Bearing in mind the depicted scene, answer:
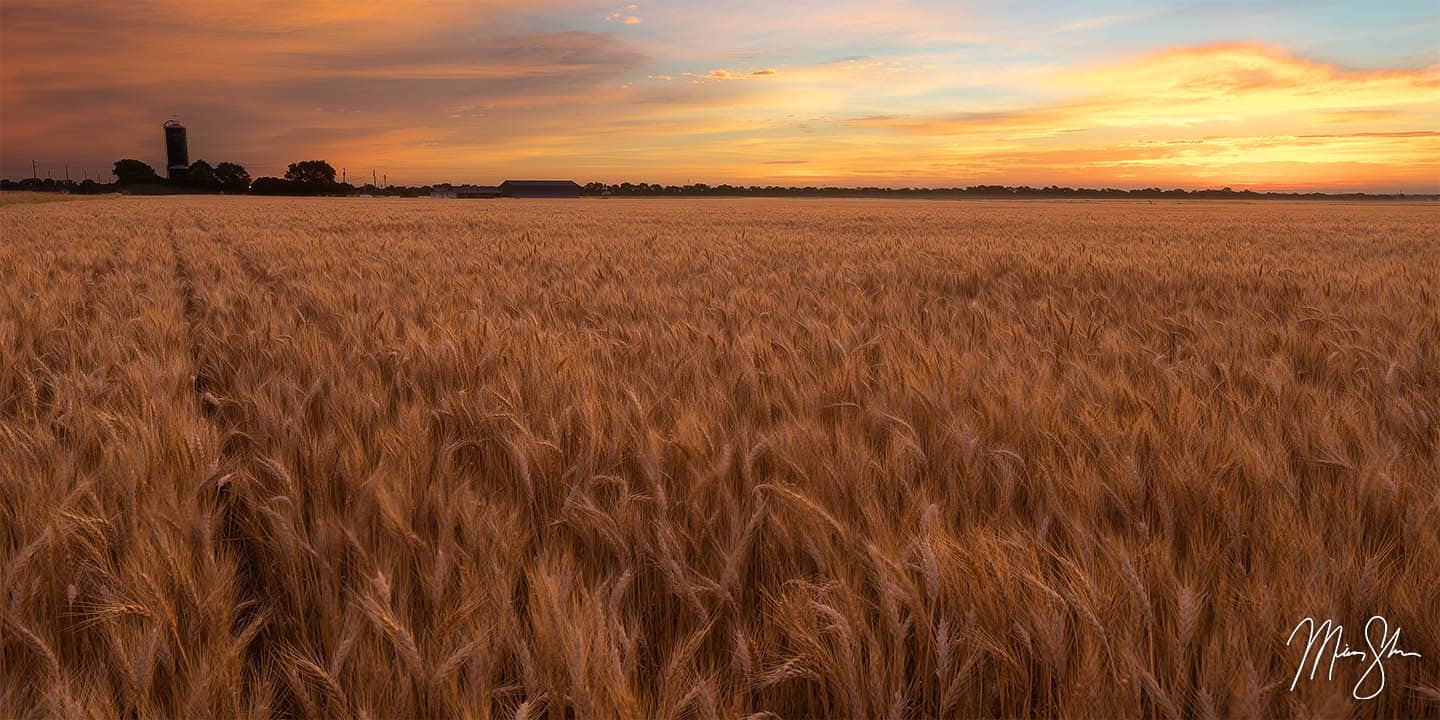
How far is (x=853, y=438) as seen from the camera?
6.73 ft

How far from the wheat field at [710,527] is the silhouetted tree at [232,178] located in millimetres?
117559

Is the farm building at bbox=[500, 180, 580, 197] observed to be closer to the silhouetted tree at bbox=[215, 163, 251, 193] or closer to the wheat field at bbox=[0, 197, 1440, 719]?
the silhouetted tree at bbox=[215, 163, 251, 193]

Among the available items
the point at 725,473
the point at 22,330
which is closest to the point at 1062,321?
the point at 725,473

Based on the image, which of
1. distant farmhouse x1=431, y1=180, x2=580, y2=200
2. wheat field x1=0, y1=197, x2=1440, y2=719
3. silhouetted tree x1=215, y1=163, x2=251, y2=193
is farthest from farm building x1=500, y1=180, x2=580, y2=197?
wheat field x1=0, y1=197, x2=1440, y2=719

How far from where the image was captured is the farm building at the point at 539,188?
108 metres

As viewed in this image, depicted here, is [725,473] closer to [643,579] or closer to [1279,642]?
[643,579]

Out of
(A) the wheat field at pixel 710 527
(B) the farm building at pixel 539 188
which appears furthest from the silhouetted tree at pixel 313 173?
(A) the wheat field at pixel 710 527

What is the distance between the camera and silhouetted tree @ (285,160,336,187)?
346 ft
